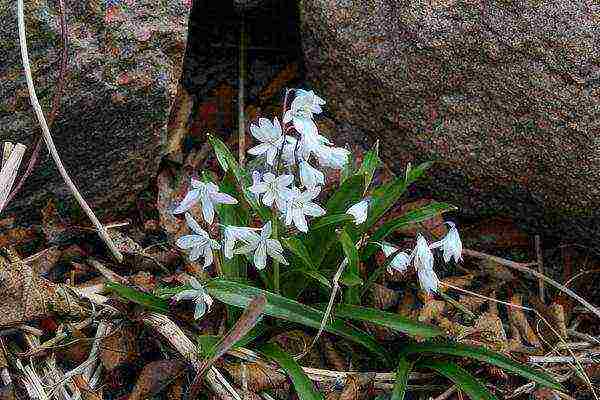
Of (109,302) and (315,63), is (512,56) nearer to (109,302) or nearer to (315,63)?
(315,63)

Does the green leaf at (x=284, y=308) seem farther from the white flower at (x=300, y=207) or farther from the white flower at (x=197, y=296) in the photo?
the white flower at (x=300, y=207)

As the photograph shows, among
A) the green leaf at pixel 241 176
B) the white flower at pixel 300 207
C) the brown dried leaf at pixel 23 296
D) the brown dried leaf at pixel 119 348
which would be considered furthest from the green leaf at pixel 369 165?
the brown dried leaf at pixel 23 296

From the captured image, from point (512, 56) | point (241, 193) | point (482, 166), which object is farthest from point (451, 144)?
point (241, 193)

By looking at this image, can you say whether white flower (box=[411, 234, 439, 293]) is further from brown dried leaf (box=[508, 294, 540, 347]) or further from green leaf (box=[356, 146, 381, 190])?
brown dried leaf (box=[508, 294, 540, 347])

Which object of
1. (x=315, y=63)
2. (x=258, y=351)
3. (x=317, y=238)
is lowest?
(x=258, y=351)

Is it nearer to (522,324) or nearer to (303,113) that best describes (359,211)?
(303,113)

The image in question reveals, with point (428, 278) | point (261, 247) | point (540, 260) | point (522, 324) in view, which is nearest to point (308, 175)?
point (261, 247)

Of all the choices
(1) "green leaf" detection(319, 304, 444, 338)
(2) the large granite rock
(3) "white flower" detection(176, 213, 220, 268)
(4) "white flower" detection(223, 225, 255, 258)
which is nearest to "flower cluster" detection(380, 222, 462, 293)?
(1) "green leaf" detection(319, 304, 444, 338)
